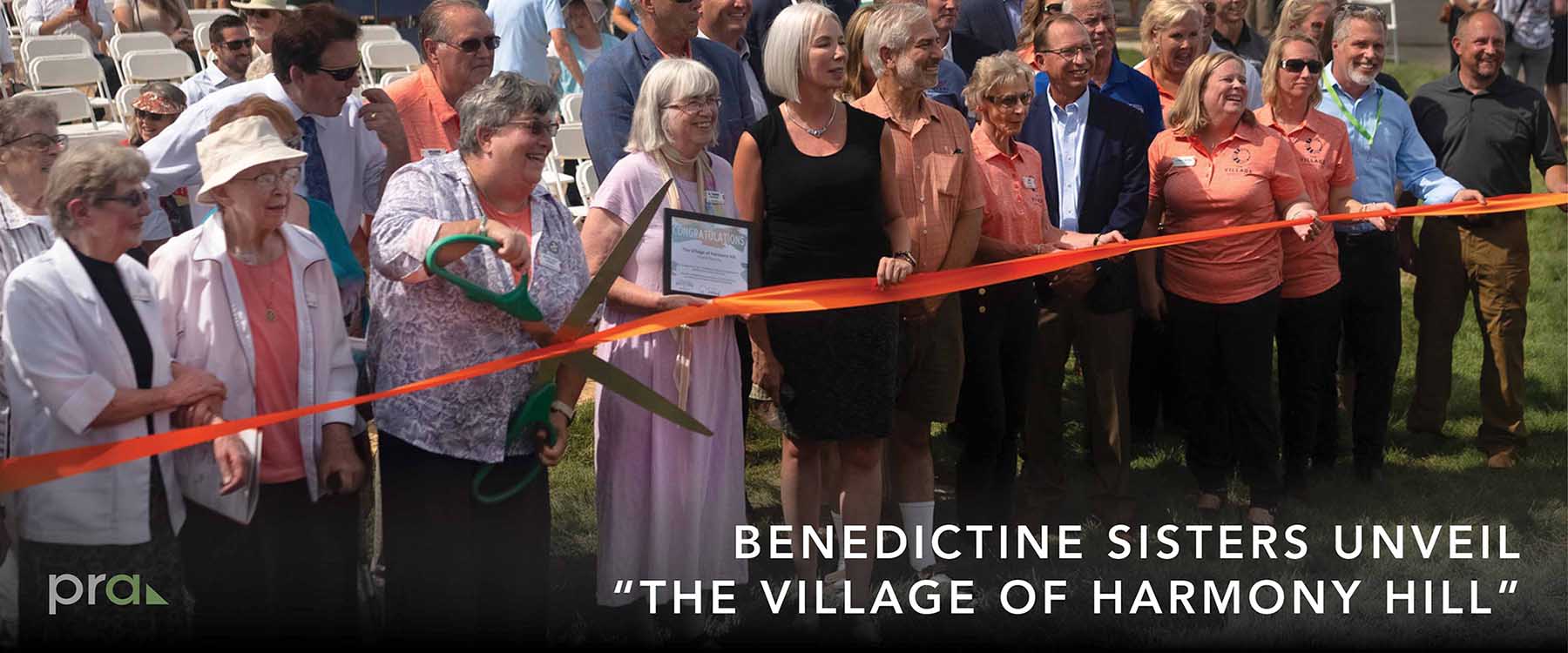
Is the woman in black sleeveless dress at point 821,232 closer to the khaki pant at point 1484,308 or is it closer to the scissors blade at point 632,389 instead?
the scissors blade at point 632,389

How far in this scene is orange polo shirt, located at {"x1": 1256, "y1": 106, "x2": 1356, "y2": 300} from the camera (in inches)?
288

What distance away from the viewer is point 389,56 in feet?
44.1

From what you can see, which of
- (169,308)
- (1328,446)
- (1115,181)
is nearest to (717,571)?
(169,308)

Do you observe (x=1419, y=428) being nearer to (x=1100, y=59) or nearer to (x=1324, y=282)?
(x=1324, y=282)

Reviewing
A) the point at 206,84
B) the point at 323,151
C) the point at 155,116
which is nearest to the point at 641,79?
the point at 323,151

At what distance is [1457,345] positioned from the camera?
10.7 metres

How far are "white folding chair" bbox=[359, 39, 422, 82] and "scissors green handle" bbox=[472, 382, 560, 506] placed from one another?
28.4 feet

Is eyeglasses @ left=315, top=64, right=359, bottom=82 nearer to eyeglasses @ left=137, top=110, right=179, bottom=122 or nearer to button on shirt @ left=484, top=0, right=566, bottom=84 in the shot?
eyeglasses @ left=137, top=110, right=179, bottom=122

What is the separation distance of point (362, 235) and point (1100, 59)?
3.26m

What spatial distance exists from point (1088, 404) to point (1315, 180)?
4.42 ft

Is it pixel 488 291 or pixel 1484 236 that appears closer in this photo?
pixel 488 291

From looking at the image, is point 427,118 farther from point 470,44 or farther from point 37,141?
point 37,141

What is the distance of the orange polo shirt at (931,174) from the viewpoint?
20.4ft

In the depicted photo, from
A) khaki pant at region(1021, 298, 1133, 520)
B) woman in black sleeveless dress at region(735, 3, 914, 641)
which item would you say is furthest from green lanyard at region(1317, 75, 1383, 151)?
woman in black sleeveless dress at region(735, 3, 914, 641)
